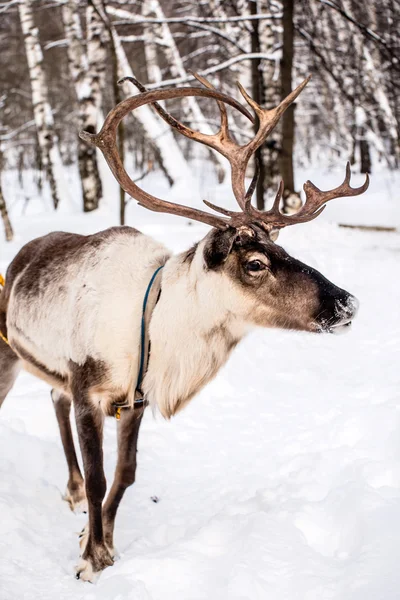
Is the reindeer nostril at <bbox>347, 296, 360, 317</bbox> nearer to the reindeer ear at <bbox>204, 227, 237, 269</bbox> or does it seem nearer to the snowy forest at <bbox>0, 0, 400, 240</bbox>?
the reindeer ear at <bbox>204, 227, 237, 269</bbox>

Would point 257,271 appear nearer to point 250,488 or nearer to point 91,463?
point 91,463

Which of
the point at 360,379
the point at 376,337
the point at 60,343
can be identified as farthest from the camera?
the point at 376,337

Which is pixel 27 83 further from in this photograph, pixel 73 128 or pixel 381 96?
pixel 381 96

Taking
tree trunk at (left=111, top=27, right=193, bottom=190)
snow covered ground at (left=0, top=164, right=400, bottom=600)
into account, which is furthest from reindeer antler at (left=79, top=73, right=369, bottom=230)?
tree trunk at (left=111, top=27, right=193, bottom=190)

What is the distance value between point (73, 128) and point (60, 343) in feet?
83.7

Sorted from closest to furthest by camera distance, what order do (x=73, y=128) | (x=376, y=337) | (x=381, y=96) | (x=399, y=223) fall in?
(x=376, y=337) → (x=399, y=223) → (x=381, y=96) → (x=73, y=128)

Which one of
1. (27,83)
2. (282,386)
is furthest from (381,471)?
(27,83)

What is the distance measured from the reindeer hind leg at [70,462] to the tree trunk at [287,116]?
Result: 5.86m

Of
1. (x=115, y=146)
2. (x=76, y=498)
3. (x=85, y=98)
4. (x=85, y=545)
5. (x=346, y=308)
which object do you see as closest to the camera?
(x=346, y=308)

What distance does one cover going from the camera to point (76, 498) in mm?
3336

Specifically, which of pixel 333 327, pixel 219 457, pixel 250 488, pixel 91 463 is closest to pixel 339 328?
pixel 333 327

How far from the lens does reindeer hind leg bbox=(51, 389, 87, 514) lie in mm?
3318

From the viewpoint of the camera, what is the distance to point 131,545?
9.45 feet

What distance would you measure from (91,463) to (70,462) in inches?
28.2
